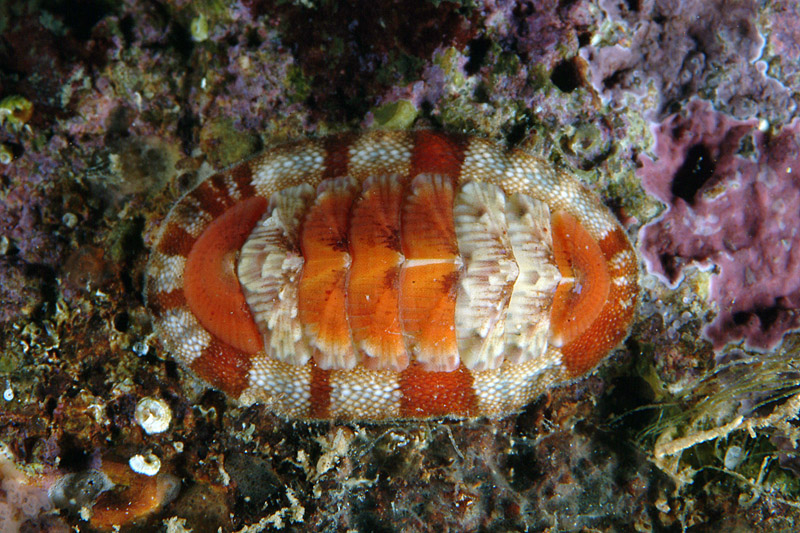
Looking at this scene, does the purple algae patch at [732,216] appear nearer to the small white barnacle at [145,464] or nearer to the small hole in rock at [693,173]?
the small hole in rock at [693,173]

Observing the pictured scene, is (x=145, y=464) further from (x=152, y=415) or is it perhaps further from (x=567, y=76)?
(x=567, y=76)

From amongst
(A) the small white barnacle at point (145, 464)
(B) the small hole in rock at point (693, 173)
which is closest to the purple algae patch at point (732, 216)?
(B) the small hole in rock at point (693, 173)

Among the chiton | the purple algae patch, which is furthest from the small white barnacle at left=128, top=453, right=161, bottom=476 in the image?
the purple algae patch

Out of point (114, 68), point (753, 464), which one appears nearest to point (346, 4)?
point (114, 68)

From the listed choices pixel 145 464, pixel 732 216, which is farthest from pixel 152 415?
pixel 732 216

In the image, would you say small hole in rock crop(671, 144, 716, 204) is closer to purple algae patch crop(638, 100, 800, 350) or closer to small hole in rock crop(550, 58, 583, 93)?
purple algae patch crop(638, 100, 800, 350)

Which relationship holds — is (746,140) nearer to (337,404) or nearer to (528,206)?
(528,206)
